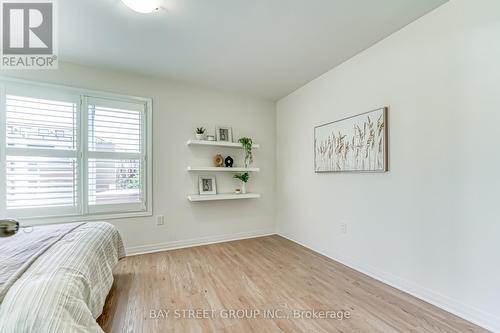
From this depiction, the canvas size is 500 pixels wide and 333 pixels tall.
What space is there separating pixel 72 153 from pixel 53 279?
2.19 meters

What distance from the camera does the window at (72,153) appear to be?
2.47 m

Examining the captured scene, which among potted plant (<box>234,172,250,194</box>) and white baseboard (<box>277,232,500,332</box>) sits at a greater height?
potted plant (<box>234,172,250,194</box>)

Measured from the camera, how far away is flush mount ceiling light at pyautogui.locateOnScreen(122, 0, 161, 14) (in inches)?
67.3

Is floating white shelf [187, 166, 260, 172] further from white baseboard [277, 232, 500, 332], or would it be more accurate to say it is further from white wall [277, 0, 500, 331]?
white baseboard [277, 232, 500, 332]

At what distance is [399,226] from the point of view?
209cm

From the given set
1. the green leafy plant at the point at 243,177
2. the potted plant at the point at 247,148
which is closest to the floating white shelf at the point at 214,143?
the potted plant at the point at 247,148

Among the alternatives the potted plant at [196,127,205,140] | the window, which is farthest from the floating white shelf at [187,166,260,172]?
the window

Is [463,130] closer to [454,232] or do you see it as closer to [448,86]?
[448,86]

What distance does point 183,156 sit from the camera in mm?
3328

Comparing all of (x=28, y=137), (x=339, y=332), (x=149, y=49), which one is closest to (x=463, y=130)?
(x=339, y=332)

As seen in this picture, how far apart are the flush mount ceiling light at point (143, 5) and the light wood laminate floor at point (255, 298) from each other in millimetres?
2342

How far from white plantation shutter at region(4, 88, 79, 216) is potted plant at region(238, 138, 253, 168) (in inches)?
85.2

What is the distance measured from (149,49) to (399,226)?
3.07 m

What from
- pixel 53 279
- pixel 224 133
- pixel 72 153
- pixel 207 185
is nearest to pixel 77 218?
pixel 72 153
